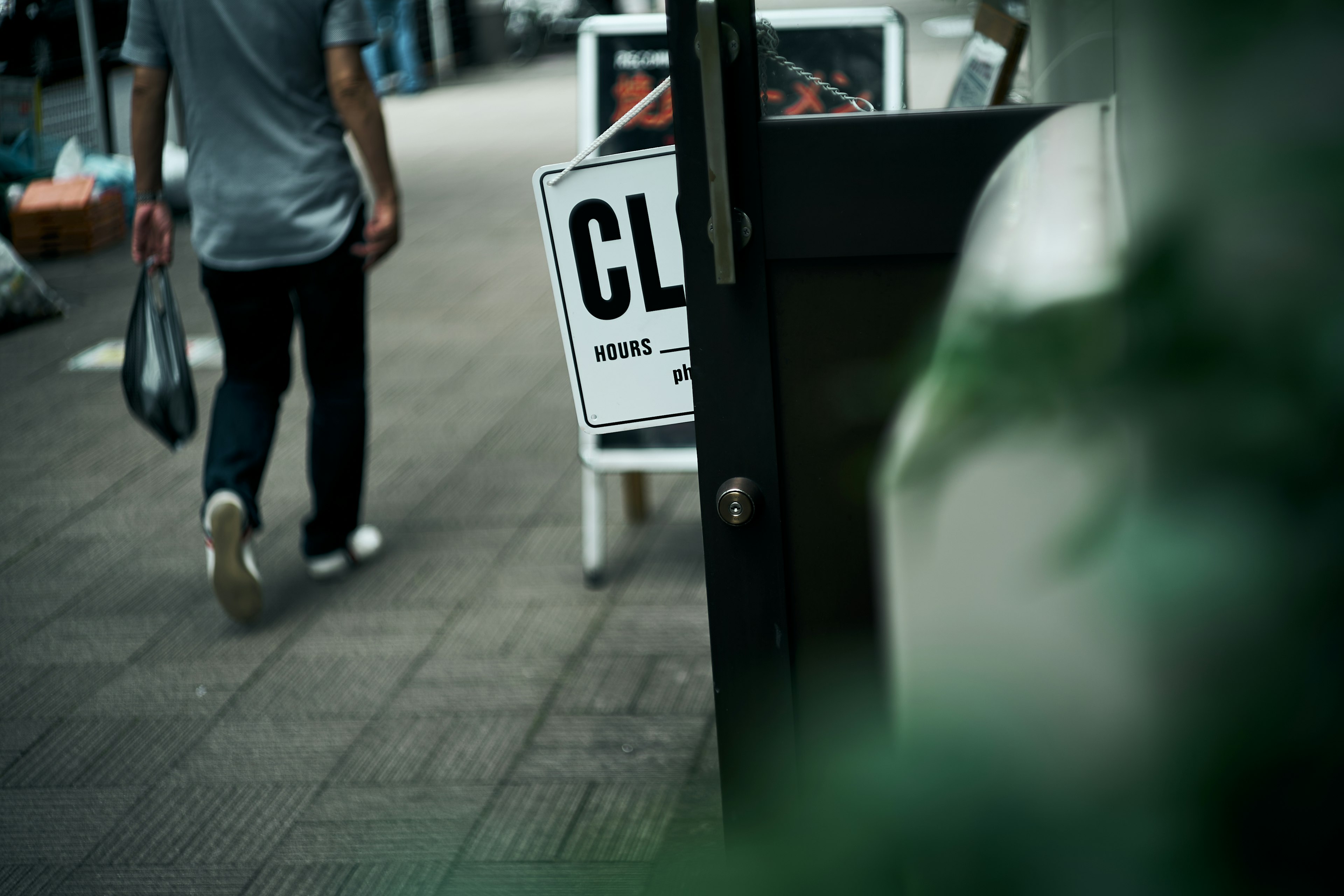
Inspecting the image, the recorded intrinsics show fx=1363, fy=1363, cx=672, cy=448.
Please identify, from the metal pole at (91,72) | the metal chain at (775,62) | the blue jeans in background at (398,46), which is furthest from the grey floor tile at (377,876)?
the blue jeans in background at (398,46)

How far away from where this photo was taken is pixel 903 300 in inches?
69.9

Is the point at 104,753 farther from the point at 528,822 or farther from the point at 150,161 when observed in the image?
the point at 150,161

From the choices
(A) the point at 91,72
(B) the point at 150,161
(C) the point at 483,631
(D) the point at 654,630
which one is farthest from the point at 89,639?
(A) the point at 91,72

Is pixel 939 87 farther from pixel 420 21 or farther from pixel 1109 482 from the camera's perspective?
pixel 420 21

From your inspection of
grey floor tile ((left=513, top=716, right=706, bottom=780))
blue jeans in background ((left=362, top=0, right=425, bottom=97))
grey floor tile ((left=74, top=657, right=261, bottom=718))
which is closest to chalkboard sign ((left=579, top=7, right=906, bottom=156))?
grey floor tile ((left=513, top=716, right=706, bottom=780))

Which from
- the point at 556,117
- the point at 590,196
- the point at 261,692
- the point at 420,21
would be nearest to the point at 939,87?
the point at 590,196

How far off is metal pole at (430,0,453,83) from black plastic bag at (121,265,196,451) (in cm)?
1688

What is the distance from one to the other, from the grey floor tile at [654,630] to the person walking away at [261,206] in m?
0.96

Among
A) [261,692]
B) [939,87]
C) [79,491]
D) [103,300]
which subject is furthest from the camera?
[103,300]

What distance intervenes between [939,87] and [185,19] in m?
2.05

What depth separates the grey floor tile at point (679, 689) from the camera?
3.32 metres

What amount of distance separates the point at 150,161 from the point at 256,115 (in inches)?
13.5

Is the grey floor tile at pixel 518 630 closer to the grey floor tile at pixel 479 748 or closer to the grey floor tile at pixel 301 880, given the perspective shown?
the grey floor tile at pixel 479 748

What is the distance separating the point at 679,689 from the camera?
3420mm
